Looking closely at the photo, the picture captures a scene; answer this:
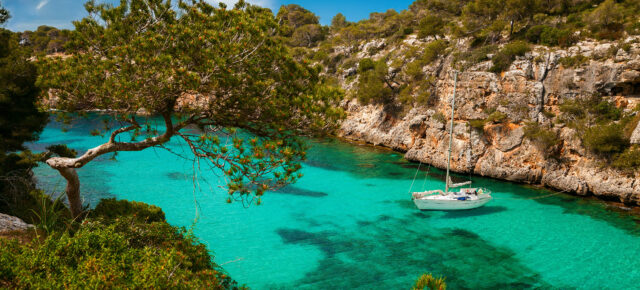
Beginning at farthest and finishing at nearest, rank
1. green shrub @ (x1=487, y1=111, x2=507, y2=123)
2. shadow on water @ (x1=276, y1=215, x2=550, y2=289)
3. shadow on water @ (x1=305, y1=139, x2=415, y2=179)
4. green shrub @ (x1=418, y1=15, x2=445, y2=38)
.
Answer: green shrub @ (x1=418, y1=15, x2=445, y2=38) < shadow on water @ (x1=305, y1=139, x2=415, y2=179) < green shrub @ (x1=487, y1=111, x2=507, y2=123) < shadow on water @ (x1=276, y1=215, x2=550, y2=289)

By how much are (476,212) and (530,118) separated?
10225 millimetres

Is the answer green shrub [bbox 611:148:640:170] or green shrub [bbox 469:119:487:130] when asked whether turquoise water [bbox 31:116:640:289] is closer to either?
green shrub [bbox 611:148:640:170]

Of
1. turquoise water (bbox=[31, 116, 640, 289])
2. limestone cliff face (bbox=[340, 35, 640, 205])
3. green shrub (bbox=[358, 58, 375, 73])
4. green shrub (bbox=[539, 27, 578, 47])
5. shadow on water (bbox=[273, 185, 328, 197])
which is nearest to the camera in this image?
turquoise water (bbox=[31, 116, 640, 289])

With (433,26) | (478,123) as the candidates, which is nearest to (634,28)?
(478,123)

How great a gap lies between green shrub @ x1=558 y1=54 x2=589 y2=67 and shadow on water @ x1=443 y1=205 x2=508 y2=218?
12442 millimetres

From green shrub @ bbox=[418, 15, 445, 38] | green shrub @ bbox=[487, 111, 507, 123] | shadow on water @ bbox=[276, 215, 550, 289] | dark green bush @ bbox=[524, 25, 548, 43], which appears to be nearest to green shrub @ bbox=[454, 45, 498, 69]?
dark green bush @ bbox=[524, 25, 548, 43]

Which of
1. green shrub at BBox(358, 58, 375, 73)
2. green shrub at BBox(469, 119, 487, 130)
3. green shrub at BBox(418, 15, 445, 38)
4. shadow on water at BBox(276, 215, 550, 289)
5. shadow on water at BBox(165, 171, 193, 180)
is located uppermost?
green shrub at BBox(418, 15, 445, 38)

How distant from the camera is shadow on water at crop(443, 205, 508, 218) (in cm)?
2028

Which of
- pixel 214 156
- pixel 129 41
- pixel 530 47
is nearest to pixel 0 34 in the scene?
pixel 129 41

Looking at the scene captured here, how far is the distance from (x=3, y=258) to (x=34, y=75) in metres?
8.85

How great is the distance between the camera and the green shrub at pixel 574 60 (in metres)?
25.6

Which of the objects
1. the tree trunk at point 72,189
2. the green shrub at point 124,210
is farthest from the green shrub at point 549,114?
the tree trunk at point 72,189

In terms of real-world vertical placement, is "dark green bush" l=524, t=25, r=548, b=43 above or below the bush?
above

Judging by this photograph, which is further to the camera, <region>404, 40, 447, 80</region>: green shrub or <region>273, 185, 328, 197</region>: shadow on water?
<region>404, 40, 447, 80</region>: green shrub
